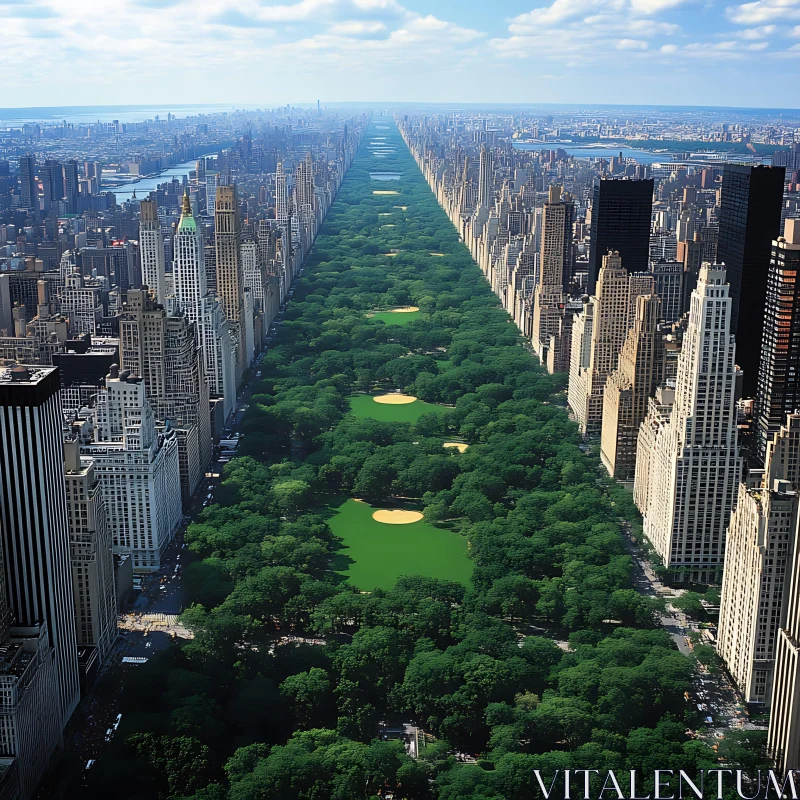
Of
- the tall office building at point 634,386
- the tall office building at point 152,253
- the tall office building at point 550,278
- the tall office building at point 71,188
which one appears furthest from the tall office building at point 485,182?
the tall office building at point 634,386

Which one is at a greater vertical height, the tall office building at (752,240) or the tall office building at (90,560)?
the tall office building at (752,240)

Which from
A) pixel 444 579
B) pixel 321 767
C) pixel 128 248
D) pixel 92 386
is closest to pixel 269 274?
pixel 128 248

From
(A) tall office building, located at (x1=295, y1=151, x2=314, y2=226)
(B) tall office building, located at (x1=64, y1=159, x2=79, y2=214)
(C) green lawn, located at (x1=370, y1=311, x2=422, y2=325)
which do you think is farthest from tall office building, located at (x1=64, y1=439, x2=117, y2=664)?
(B) tall office building, located at (x1=64, y1=159, x2=79, y2=214)

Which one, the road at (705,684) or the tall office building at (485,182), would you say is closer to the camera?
the road at (705,684)

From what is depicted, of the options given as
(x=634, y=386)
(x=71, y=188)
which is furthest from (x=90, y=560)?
(x=71, y=188)

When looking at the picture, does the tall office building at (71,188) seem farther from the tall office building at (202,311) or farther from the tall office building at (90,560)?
the tall office building at (90,560)

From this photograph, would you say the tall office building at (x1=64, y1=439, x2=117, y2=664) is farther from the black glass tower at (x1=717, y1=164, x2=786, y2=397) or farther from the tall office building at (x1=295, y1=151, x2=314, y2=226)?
the tall office building at (x1=295, y1=151, x2=314, y2=226)

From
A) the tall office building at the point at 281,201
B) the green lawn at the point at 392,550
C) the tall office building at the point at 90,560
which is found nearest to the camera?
the tall office building at the point at 90,560
